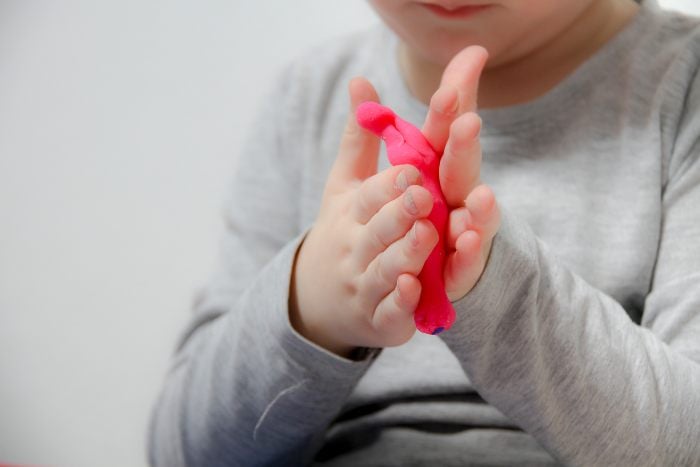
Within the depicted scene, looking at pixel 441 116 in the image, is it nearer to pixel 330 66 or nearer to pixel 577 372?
pixel 577 372

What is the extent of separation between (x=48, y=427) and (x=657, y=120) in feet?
1.96

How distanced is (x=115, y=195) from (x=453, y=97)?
0.55 m

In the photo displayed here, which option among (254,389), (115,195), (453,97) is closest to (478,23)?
(453,97)

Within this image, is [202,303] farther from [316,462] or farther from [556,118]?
[556,118]

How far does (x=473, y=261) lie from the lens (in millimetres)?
389

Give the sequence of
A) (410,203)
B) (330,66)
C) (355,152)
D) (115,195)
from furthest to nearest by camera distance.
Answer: (115,195) → (330,66) → (355,152) → (410,203)

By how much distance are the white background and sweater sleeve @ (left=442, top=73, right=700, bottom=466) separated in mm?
467

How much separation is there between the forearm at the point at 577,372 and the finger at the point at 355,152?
0.09 metres

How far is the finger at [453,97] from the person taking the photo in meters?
0.41

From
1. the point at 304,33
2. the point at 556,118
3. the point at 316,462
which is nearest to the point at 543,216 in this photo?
the point at 556,118

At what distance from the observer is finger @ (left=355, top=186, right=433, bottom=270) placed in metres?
0.37

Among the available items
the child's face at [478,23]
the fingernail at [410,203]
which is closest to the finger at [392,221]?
the fingernail at [410,203]

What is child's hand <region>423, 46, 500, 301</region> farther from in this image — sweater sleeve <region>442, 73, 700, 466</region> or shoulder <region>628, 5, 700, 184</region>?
shoulder <region>628, 5, 700, 184</region>

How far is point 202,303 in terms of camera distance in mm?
668
